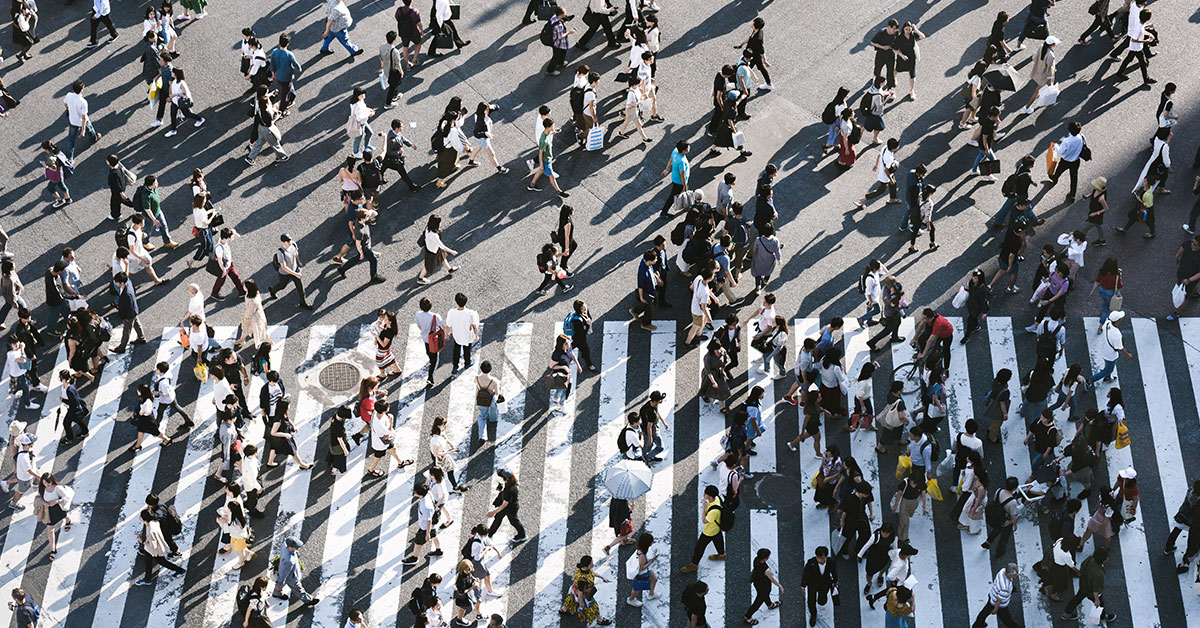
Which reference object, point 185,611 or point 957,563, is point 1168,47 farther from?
point 185,611

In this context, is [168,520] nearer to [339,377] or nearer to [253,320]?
[339,377]

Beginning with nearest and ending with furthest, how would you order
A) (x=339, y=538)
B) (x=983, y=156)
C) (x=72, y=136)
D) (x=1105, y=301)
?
(x=339, y=538), (x=1105, y=301), (x=983, y=156), (x=72, y=136)

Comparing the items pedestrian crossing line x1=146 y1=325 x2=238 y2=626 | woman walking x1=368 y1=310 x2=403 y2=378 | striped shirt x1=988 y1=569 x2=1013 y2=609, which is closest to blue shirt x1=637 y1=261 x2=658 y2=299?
woman walking x1=368 y1=310 x2=403 y2=378

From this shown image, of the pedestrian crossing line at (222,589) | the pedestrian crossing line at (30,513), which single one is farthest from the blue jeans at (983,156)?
the pedestrian crossing line at (30,513)

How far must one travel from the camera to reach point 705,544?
862 inches

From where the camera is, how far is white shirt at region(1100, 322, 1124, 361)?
24.0 metres

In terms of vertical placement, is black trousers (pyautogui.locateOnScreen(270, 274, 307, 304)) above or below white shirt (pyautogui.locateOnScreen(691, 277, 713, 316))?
above

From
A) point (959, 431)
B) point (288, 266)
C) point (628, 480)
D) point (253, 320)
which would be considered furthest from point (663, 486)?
point (288, 266)

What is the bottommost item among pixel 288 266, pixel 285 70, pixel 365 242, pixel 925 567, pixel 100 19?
pixel 925 567

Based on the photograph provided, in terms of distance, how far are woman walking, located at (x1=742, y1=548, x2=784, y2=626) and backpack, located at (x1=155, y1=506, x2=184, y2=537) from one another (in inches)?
347

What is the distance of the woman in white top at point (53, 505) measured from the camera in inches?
894

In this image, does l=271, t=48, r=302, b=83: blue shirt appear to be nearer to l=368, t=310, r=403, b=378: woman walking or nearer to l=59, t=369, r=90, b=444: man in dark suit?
l=368, t=310, r=403, b=378: woman walking

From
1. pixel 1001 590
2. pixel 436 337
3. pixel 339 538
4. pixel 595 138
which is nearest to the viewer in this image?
pixel 1001 590

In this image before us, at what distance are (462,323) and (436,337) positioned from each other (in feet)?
1.65
